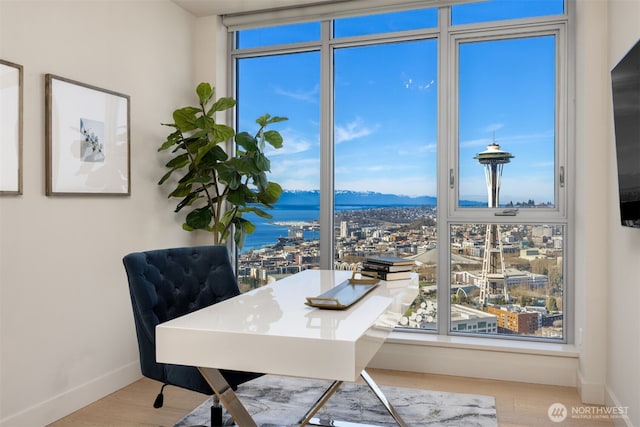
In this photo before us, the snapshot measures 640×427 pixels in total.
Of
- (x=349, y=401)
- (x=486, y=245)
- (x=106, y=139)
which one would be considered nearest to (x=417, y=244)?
(x=486, y=245)

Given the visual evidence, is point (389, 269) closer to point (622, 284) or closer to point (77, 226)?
point (622, 284)

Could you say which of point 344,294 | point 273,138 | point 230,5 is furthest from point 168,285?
point 230,5

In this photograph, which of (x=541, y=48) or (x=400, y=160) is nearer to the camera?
(x=541, y=48)

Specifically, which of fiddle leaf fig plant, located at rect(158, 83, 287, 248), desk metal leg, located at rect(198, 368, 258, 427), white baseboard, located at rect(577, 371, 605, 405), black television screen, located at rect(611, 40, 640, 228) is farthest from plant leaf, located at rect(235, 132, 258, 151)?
white baseboard, located at rect(577, 371, 605, 405)

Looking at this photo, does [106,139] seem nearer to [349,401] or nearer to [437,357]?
[349,401]

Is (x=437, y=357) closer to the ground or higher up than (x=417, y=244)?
closer to the ground

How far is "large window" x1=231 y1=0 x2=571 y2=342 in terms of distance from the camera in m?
3.48

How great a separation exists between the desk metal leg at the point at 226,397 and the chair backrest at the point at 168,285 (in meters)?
→ 0.39

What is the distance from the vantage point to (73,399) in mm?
2912

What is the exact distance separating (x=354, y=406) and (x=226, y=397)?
122 centimetres

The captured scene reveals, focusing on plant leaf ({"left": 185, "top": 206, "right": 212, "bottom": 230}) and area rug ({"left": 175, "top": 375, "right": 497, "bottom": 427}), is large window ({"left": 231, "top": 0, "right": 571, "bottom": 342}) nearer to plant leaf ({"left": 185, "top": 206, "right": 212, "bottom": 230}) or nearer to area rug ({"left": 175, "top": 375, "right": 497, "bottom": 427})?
plant leaf ({"left": 185, "top": 206, "right": 212, "bottom": 230})

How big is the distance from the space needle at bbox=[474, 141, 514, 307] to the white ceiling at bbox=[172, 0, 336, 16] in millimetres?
1658

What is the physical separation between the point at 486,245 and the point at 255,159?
1738 mm

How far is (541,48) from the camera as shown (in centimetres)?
347
